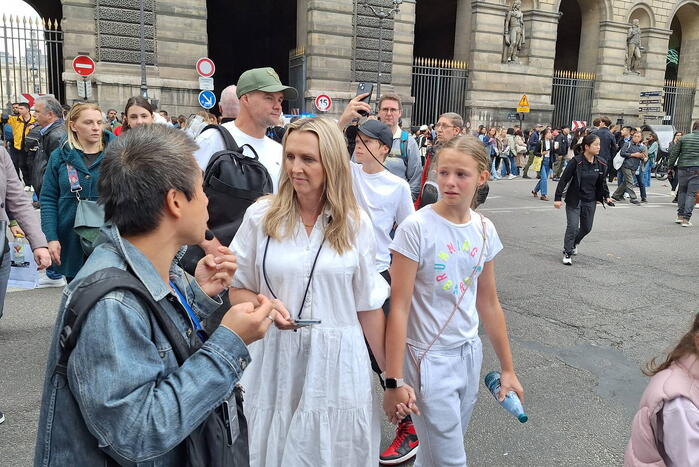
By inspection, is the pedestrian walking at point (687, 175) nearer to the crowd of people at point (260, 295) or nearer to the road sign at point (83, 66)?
the crowd of people at point (260, 295)

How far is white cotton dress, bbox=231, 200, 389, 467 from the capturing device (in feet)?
7.16

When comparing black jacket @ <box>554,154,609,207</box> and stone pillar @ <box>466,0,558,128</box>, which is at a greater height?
stone pillar @ <box>466,0,558,128</box>

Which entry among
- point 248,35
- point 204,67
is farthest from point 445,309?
point 248,35

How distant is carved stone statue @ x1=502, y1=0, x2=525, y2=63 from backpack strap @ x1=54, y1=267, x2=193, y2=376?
2497 cm

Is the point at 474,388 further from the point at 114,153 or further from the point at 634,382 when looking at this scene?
the point at 634,382

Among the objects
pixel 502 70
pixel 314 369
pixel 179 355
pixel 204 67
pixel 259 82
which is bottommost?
pixel 314 369

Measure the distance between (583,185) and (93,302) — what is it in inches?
Result: 307

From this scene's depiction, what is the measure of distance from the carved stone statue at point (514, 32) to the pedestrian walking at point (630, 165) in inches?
402

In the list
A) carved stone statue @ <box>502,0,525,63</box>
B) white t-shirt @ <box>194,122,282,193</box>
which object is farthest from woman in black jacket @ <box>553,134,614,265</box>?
carved stone statue @ <box>502,0,525,63</box>

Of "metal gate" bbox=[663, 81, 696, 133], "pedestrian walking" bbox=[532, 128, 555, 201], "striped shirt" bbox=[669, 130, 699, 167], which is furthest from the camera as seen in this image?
"metal gate" bbox=[663, 81, 696, 133]

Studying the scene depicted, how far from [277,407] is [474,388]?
94cm

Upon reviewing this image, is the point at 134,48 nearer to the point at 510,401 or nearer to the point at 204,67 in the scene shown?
the point at 204,67

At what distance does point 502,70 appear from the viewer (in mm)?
24000

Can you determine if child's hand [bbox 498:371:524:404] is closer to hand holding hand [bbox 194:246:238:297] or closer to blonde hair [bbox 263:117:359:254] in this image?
blonde hair [bbox 263:117:359:254]
